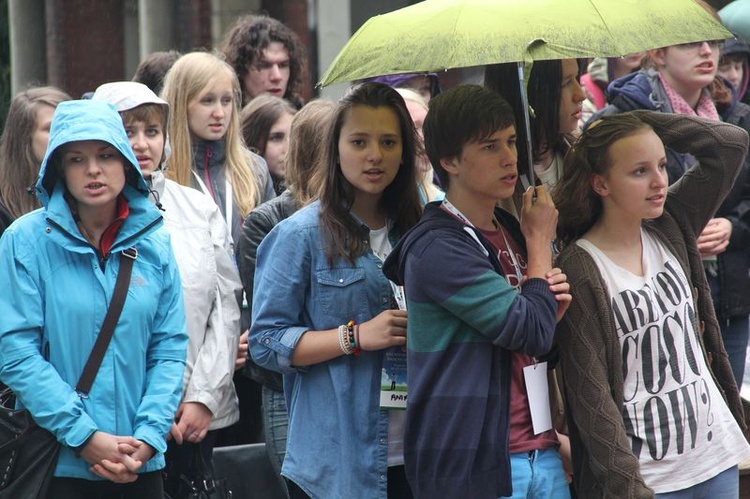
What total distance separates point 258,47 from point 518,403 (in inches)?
147

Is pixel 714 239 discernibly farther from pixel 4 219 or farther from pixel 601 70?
pixel 4 219

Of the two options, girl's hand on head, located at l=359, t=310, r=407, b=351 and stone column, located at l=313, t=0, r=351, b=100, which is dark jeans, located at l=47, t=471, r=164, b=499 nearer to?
girl's hand on head, located at l=359, t=310, r=407, b=351

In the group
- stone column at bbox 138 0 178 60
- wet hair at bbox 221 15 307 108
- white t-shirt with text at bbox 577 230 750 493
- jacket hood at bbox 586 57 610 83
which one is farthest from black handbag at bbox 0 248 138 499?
stone column at bbox 138 0 178 60

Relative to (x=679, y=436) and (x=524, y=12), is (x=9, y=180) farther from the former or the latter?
(x=679, y=436)

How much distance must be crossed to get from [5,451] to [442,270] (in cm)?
152

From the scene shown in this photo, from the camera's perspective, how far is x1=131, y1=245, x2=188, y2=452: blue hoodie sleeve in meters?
4.19

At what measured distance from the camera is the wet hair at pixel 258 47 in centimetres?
704

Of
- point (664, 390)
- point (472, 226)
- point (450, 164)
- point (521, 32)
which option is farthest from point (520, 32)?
point (664, 390)

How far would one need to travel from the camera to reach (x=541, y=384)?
12.7 ft

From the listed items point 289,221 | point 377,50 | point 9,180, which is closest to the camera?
point 377,50

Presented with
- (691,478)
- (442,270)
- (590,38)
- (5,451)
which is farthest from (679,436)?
(5,451)

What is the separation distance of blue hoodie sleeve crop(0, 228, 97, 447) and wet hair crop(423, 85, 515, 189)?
4.42ft

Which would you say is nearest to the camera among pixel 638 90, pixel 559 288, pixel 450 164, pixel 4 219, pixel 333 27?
pixel 559 288

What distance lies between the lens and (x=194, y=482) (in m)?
4.90
